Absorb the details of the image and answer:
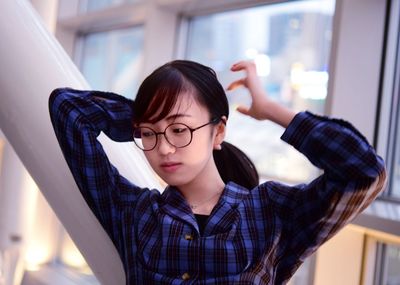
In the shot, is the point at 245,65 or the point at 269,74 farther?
the point at 269,74

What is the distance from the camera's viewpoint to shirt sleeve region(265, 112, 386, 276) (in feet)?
1.89

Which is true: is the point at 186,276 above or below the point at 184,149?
below

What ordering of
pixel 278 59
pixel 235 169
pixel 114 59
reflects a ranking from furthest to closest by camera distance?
pixel 114 59 → pixel 278 59 → pixel 235 169

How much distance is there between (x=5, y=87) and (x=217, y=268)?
358 mm

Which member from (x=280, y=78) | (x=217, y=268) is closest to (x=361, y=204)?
(x=217, y=268)

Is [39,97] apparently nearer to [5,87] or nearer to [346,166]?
[5,87]

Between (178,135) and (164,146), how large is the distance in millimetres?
23

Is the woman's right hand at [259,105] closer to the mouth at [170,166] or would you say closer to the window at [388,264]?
the mouth at [170,166]

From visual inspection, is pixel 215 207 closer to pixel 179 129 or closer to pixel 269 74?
pixel 179 129

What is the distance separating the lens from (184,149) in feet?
2.15

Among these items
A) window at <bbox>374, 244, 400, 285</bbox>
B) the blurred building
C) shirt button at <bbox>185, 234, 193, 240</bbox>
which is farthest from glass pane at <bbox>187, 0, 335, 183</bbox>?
shirt button at <bbox>185, 234, 193, 240</bbox>

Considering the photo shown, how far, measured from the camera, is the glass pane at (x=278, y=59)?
232cm

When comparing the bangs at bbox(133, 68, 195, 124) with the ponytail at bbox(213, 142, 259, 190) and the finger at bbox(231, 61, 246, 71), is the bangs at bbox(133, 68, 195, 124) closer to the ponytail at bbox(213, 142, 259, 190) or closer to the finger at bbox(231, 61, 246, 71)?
the finger at bbox(231, 61, 246, 71)

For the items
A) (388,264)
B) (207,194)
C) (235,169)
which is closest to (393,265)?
(388,264)
